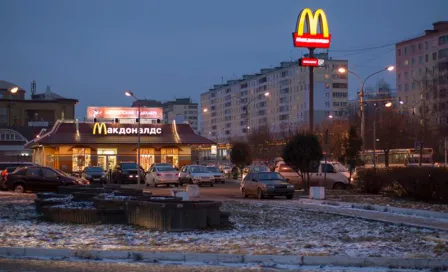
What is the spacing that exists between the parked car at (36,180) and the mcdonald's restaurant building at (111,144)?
29.2 metres

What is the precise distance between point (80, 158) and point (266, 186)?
1544 inches

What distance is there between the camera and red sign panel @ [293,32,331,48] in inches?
1645

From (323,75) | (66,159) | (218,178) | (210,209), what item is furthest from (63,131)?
(323,75)

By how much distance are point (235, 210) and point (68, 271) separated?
39.4ft

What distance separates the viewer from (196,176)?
4484 cm

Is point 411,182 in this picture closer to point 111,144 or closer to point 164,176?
point 164,176

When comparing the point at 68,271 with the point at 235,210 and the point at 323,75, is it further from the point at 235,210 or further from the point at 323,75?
the point at 323,75

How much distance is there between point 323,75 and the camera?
396 feet

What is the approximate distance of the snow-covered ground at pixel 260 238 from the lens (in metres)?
13.3

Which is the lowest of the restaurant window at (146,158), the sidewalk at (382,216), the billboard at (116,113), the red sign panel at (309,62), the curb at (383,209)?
the sidewalk at (382,216)

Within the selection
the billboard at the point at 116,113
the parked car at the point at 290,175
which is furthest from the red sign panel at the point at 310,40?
the billboard at the point at 116,113

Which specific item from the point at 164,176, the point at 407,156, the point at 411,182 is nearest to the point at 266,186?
the point at 411,182

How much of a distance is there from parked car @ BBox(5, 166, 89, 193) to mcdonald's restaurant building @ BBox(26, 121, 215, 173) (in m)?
29.2

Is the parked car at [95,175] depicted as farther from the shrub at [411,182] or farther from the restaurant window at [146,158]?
the shrub at [411,182]
